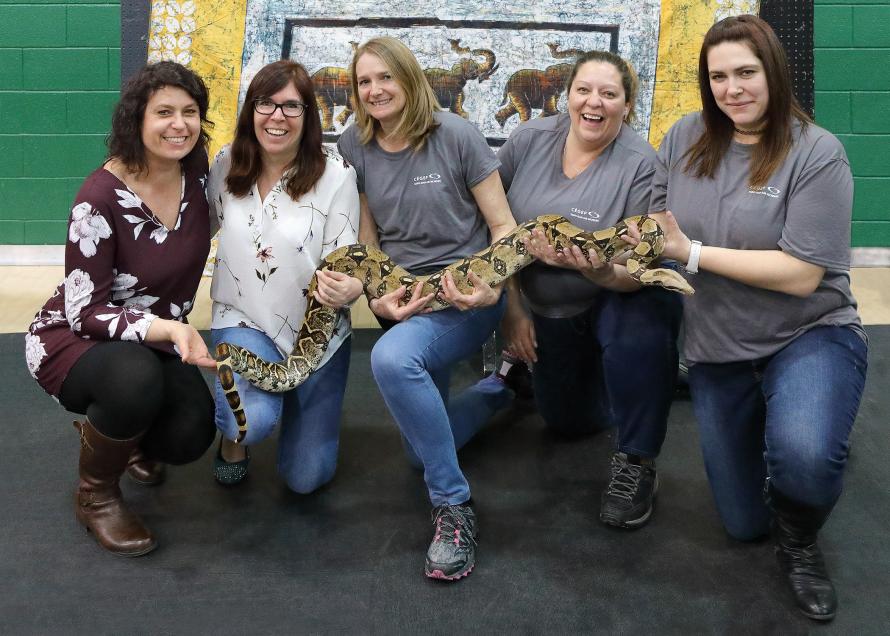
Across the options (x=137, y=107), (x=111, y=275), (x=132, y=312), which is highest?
(x=137, y=107)

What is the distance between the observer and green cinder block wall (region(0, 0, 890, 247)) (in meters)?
5.45

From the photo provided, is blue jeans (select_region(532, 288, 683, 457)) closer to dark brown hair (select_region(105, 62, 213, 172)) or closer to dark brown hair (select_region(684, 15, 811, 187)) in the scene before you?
dark brown hair (select_region(684, 15, 811, 187))

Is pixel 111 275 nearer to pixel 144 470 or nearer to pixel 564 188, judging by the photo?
pixel 144 470

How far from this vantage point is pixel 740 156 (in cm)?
250

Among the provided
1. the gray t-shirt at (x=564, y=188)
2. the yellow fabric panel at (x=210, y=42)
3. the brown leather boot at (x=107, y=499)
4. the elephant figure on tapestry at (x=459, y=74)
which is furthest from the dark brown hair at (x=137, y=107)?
the elephant figure on tapestry at (x=459, y=74)

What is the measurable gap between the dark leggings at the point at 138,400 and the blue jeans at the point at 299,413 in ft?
0.55

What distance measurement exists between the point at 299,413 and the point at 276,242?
0.61 m

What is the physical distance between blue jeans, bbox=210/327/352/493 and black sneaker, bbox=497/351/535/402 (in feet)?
3.05

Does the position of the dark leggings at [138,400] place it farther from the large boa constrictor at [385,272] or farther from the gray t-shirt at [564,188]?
the gray t-shirt at [564,188]

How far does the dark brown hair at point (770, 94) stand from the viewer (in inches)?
92.8

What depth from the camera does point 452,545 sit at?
2525 mm

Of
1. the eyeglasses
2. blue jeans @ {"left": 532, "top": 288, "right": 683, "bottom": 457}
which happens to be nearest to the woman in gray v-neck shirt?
blue jeans @ {"left": 532, "top": 288, "right": 683, "bottom": 457}

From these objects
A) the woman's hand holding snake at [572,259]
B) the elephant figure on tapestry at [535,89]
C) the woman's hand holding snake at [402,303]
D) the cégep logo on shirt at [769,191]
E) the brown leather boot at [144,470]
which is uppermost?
the elephant figure on tapestry at [535,89]

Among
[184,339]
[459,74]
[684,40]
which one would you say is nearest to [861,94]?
[684,40]
